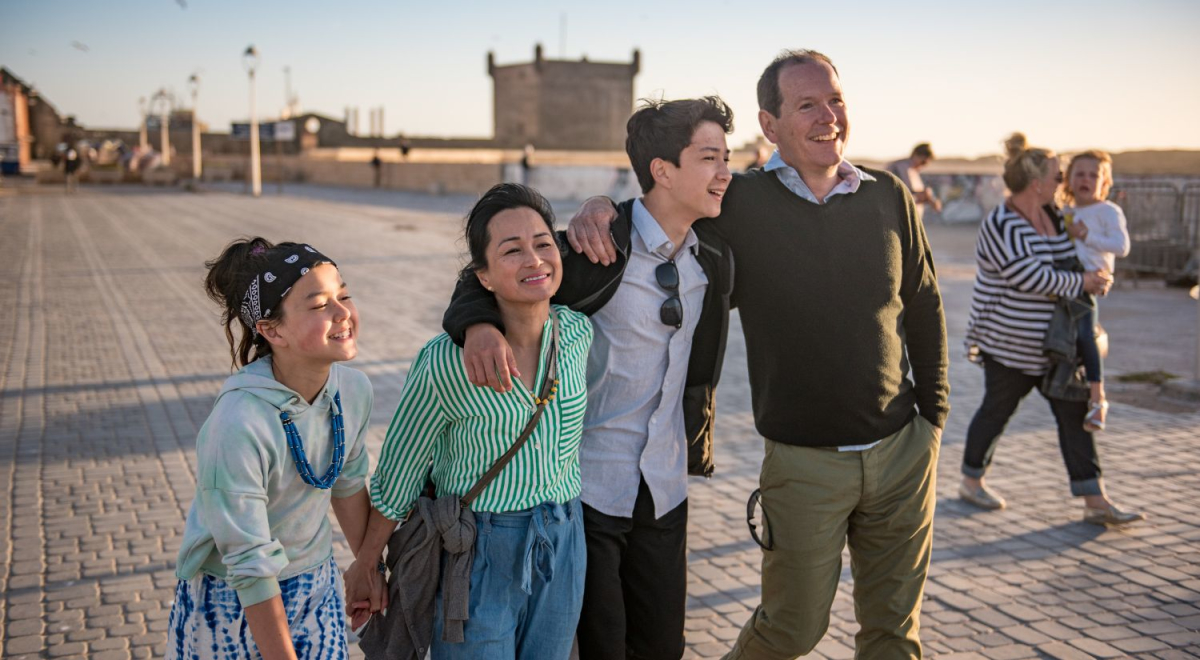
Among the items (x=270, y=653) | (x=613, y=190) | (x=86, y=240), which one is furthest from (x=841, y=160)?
(x=613, y=190)

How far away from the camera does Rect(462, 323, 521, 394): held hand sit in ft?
8.56

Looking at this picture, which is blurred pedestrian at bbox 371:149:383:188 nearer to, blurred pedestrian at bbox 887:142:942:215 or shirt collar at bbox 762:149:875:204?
blurred pedestrian at bbox 887:142:942:215

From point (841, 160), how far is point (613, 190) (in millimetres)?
36564

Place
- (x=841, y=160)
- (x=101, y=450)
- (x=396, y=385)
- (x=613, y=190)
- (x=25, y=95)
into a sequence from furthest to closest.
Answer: (x=25, y=95) → (x=613, y=190) → (x=396, y=385) → (x=101, y=450) → (x=841, y=160)

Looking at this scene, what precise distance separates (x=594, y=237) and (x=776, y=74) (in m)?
0.80

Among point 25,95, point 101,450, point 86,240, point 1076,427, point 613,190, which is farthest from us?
point 25,95

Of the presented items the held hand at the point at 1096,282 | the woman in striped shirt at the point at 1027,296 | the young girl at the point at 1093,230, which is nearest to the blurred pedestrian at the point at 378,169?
the young girl at the point at 1093,230

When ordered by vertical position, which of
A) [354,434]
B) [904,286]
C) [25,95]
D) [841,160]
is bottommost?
[354,434]

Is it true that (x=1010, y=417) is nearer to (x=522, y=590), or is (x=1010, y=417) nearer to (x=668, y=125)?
(x=668, y=125)

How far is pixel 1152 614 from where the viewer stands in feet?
15.0

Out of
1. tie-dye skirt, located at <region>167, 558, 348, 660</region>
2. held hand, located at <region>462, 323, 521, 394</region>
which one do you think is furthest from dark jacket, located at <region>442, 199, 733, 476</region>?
tie-dye skirt, located at <region>167, 558, 348, 660</region>

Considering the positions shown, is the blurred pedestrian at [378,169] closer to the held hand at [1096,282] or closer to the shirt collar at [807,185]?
the held hand at [1096,282]

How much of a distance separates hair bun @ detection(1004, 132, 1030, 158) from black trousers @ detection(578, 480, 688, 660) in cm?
358

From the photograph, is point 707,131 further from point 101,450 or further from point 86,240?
point 86,240
